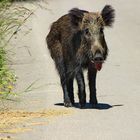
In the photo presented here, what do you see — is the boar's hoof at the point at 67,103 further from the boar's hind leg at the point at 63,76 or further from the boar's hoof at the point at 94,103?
the boar's hoof at the point at 94,103

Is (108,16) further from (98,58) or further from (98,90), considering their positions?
(98,90)

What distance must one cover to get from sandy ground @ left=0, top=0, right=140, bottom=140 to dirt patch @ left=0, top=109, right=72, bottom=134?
0.47 feet

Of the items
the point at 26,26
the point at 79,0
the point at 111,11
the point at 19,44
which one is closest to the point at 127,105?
the point at 111,11

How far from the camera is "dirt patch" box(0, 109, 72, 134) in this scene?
9453mm

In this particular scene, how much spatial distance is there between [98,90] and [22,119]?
297 centimetres

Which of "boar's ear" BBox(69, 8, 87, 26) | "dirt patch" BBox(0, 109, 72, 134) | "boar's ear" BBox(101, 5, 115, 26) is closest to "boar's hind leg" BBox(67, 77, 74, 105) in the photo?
"dirt patch" BBox(0, 109, 72, 134)

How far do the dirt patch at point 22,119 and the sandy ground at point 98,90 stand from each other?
0.47 feet

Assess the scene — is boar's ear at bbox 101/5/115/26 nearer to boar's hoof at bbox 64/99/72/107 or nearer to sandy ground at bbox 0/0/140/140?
sandy ground at bbox 0/0/140/140

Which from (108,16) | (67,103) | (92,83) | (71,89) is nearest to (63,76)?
(71,89)

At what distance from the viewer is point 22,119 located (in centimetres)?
1020

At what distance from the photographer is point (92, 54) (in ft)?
36.7

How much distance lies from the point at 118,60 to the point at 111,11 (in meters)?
4.95

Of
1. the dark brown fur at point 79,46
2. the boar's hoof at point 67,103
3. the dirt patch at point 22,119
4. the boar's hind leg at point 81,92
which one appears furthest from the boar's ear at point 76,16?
the dirt patch at point 22,119

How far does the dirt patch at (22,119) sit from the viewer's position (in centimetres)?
945
